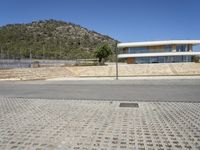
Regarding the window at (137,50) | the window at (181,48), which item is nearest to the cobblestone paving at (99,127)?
the window at (137,50)

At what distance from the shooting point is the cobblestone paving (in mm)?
5762

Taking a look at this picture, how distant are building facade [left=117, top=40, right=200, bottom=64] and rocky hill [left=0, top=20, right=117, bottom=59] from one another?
2364 cm

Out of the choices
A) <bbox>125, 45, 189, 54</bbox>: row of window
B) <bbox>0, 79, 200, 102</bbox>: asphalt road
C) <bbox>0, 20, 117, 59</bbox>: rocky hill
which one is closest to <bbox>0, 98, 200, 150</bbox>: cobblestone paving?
<bbox>0, 79, 200, 102</bbox>: asphalt road

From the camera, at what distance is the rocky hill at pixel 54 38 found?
272 feet

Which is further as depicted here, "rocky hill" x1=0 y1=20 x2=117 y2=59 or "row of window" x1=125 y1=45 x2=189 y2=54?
"rocky hill" x1=0 y1=20 x2=117 y2=59

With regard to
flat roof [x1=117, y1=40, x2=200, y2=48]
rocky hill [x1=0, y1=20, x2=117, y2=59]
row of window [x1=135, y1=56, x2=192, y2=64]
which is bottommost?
row of window [x1=135, y1=56, x2=192, y2=64]

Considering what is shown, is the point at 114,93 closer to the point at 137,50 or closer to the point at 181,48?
the point at 137,50

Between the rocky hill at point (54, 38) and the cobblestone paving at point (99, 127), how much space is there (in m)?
68.3

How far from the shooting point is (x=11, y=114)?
9258mm

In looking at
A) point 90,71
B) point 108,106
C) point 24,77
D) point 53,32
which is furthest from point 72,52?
point 108,106

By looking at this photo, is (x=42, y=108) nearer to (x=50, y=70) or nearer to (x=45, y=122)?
(x=45, y=122)

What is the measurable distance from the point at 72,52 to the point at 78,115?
81.0 meters

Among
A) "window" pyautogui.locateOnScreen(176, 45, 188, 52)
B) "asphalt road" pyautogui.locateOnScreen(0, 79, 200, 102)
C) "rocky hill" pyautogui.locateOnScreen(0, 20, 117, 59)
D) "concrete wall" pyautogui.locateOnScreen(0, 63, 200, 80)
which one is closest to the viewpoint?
"asphalt road" pyautogui.locateOnScreen(0, 79, 200, 102)

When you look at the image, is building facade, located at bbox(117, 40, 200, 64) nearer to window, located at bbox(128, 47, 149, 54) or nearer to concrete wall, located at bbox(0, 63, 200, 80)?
window, located at bbox(128, 47, 149, 54)
